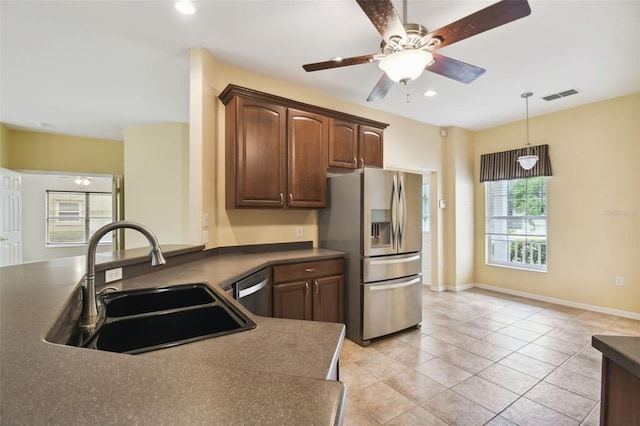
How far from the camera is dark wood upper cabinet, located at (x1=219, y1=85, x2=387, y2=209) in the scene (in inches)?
104

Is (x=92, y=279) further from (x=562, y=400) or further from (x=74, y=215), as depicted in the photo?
(x=74, y=215)

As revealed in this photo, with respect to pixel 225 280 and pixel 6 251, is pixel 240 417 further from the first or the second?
pixel 6 251

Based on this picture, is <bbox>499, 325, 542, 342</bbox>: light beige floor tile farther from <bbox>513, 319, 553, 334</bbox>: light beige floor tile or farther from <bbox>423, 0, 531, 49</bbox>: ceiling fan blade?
<bbox>423, 0, 531, 49</bbox>: ceiling fan blade

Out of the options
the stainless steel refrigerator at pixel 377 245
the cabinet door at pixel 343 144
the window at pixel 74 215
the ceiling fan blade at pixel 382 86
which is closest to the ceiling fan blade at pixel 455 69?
the ceiling fan blade at pixel 382 86

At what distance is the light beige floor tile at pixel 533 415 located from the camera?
69.1 inches

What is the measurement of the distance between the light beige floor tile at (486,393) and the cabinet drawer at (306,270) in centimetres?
136

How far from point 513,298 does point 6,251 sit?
751 centimetres

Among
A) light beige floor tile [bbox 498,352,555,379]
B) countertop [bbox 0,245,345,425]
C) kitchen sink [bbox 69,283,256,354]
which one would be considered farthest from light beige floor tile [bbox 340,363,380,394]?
countertop [bbox 0,245,345,425]

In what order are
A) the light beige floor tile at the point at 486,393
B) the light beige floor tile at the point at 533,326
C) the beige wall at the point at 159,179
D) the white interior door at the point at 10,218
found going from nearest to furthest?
the light beige floor tile at the point at 486,393
the light beige floor tile at the point at 533,326
the white interior door at the point at 10,218
the beige wall at the point at 159,179

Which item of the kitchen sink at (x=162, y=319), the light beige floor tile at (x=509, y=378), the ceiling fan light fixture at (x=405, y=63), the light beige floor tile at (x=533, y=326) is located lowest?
the light beige floor tile at (x=533, y=326)

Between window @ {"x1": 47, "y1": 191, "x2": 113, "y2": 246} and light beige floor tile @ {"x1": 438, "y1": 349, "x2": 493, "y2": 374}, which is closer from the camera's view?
light beige floor tile @ {"x1": 438, "y1": 349, "x2": 493, "y2": 374}

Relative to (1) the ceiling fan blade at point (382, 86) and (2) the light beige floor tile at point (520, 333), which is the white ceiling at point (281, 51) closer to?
(1) the ceiling fan blade at point (382, 86)

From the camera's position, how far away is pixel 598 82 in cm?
320

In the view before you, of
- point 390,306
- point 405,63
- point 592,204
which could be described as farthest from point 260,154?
point 592,204
